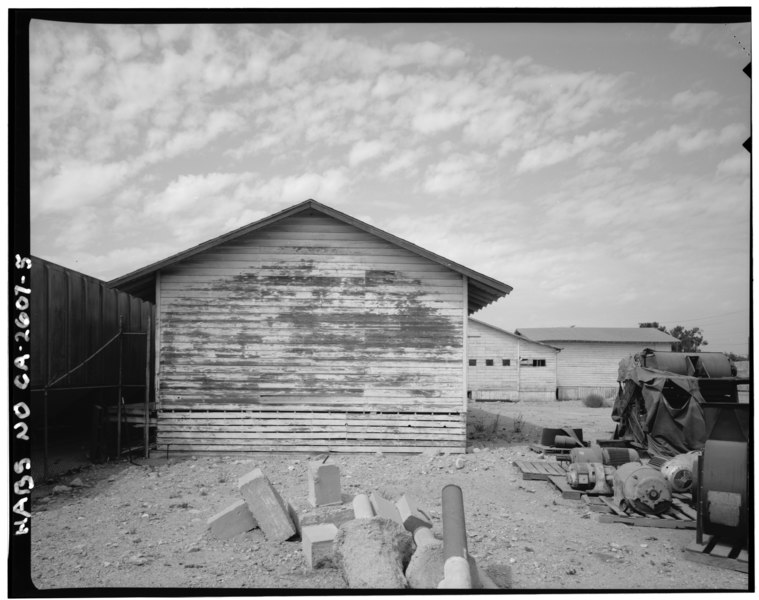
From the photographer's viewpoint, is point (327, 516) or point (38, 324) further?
point (38, 324)

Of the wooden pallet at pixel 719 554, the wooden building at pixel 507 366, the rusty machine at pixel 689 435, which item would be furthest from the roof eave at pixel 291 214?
the wooden building at pixel 507 366

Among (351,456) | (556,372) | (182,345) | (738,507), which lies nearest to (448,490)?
(738,507)

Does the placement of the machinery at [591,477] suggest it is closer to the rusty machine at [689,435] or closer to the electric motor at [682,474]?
the rusty machine at [689,435]

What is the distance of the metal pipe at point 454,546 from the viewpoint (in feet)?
12.9

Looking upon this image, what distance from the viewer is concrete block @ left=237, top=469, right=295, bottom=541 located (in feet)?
19.1

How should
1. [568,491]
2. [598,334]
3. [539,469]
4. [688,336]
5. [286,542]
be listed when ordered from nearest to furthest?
[286,542] → [568,491] → [539,469] → [598,334] → [688,336]

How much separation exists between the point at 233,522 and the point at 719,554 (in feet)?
16.9

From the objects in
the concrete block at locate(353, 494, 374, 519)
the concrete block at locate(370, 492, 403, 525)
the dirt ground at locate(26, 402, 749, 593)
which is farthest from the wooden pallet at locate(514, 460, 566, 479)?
the concrete block at locate(353, 494, 374, 519)

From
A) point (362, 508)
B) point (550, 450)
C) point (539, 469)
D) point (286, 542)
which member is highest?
point (362, 508)

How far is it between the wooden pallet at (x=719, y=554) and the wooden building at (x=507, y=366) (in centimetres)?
2244

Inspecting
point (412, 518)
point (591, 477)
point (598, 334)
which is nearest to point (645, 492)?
point (591, 477)

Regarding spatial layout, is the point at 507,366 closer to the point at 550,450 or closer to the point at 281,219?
the point at 550,450

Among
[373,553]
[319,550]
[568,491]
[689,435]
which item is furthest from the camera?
[689,435]

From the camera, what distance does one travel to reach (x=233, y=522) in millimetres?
5973
